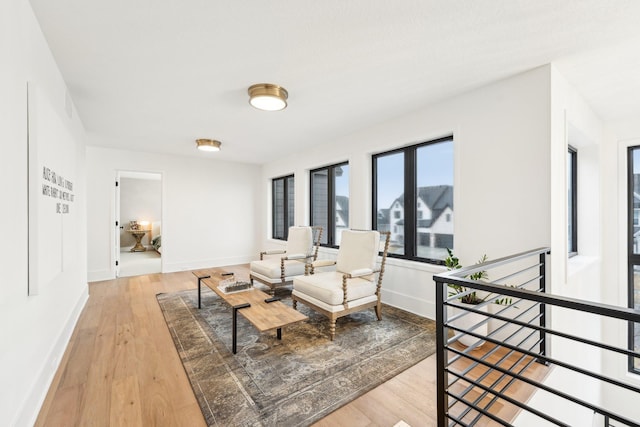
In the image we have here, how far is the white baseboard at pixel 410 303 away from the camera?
3184mm

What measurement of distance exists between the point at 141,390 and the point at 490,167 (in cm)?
340

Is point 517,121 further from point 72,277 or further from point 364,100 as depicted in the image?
point 72,277

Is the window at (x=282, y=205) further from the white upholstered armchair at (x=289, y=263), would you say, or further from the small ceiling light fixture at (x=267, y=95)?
the small ceiling light fixture at (x=267, y=95)

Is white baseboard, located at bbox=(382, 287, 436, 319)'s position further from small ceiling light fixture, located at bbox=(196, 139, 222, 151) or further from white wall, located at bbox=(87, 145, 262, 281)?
white wall, located at bbox=(87, 145, 262, 281)

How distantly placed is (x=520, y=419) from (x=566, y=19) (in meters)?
2.54

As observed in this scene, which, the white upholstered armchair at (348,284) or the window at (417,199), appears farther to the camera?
the window at (417,199)

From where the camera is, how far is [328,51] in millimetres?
2125

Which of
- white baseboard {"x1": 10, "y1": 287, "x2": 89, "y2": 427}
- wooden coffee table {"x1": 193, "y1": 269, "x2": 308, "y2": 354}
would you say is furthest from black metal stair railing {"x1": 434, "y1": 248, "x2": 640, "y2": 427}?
white baseboard {"x1": 10, "y1": 287, "x2": 89, "y2": 427}

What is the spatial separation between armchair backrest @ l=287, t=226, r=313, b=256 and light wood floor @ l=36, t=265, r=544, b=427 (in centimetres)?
214

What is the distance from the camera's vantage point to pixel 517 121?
2.49m

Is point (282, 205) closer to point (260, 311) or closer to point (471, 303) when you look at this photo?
point (260, 311)

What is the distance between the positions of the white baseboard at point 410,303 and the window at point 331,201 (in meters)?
1.32

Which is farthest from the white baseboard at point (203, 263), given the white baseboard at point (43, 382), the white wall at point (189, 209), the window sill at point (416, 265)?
the window sill at point (416, 265)

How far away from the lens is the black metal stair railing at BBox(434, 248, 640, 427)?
1.00 meters
